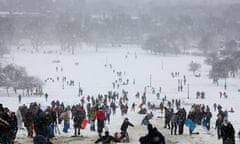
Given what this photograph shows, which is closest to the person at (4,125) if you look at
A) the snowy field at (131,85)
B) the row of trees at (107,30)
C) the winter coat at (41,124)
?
the winter coat at (41,124)

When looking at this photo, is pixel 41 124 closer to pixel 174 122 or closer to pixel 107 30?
pixel 174 122

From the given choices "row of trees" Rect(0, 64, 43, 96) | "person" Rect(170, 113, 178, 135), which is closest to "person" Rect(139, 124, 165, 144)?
"person" Rect(170, 113, 178, 135)

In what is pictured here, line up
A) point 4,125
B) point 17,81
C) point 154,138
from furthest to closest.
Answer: point 17,81
point 4,125
point 154,138

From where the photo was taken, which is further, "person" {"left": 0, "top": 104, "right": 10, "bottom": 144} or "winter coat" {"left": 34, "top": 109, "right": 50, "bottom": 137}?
"winter coat" {"left": 34, "top": 109, "right": 50, "bottom": 137}

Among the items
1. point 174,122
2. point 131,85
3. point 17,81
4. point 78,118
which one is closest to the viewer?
point 78,118

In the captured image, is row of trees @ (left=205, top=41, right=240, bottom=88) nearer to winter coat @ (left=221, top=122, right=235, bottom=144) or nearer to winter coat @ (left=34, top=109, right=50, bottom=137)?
winter coat @ (left=221, top=122, right=235, bottom=144)

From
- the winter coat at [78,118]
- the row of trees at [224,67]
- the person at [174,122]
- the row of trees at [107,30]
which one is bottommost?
the person at [174,122]

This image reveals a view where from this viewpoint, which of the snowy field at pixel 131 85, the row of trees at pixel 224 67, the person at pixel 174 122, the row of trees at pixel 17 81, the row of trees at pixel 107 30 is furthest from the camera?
the row of trees at pixel 107 30

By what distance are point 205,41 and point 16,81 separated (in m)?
Answer: 80.8

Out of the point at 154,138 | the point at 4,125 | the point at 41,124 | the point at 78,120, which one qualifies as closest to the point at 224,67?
the point at 78,120

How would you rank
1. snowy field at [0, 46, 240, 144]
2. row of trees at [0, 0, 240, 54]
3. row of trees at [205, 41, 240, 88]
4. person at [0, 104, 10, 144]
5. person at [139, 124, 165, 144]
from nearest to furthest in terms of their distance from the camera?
person at [139, 124, 165, 144] → person at [0, 104, 10, 144] → snowy field at [0, 46, 240, 144] → row of trees at [205, 41, 240, 88] → row of trees at [0, 0, 240, 54]

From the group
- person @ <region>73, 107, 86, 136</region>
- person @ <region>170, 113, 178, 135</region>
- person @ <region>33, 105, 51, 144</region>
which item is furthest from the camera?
person @ <region>170, 113, 178, 135</region>

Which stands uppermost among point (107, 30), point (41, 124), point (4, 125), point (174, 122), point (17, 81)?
point (107, 30)

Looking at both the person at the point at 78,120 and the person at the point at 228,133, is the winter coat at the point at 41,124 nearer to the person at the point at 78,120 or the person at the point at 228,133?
the person at the point at 78,120
